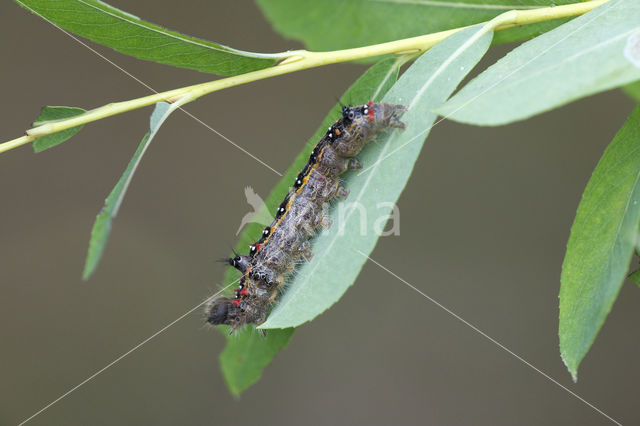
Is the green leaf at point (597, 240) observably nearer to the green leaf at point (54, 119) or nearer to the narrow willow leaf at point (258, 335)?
the narrow willow leaf at point (258, 335)

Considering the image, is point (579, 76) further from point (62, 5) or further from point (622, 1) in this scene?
point (62, 5)

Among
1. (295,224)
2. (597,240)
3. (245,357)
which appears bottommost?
(245,357)

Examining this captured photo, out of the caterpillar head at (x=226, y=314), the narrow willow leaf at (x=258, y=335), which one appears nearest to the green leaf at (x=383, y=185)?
the narrow willow leaf at (x=258, y=335)

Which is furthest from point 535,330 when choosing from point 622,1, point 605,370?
point 622,1

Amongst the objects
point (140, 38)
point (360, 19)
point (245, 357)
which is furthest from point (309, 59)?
point (245, 357)

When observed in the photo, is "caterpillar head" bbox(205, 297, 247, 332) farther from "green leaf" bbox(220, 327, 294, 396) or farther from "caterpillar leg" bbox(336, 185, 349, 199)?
"caterpillar leg" bbox(336, 185, 349, 199)

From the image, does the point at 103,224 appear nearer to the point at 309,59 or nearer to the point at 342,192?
the point at 309,59

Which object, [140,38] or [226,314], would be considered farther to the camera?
[226,314]
